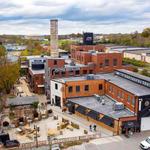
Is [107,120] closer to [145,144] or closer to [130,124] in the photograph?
[130,124]

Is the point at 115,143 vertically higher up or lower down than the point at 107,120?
lower down

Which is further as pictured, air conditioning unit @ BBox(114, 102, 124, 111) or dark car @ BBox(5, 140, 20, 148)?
air conditioning unit @ BBox(114, 102, 124, 111)

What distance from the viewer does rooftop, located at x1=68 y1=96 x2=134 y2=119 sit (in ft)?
134

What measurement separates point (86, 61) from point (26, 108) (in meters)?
22.8

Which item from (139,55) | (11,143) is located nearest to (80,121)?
(11,143)

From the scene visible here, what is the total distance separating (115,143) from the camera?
118ft

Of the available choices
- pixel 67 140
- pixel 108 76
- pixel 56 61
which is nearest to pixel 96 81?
pixel 108 76

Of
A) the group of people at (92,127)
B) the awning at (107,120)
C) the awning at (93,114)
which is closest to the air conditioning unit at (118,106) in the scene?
the awning at (107,120)

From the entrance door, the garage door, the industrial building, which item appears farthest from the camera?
the industrial building

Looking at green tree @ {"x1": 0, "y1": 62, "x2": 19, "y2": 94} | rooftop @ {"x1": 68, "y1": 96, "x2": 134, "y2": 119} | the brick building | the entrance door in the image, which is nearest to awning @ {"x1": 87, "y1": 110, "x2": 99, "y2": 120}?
the brick building

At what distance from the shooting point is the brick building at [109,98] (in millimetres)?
40031

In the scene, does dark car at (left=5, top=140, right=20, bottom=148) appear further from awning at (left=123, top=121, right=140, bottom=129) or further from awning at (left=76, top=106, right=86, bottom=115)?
awning at (left=123, top=121, right=140, bottom=129)

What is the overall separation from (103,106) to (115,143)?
9912mm

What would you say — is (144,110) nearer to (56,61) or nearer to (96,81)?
(96,81)
